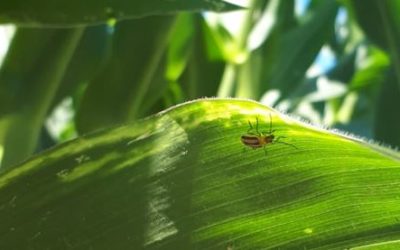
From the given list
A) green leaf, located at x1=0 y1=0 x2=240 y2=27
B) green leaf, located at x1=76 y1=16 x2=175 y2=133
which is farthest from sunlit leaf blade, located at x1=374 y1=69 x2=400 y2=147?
green leaf, located at x1=0 y1=0 x2=240 y2=27

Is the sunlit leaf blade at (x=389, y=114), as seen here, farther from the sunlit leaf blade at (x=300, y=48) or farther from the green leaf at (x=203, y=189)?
the green leaf at (x=203, y=189)

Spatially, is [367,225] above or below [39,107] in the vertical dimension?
below

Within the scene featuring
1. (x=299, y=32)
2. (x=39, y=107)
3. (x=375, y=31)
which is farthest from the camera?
(x=299, y=32)

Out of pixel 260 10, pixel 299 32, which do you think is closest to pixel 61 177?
pixel 260 10

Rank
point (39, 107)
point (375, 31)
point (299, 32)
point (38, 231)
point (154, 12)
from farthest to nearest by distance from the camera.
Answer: point (299, 32)
point (375, 31)
point (39, 107)
point (154, 12)
point (38, 231)

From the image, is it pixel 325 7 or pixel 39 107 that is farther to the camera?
pixel 325 7

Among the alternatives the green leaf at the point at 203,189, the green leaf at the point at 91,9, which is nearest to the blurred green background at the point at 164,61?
the green leaf at the point at 91,9

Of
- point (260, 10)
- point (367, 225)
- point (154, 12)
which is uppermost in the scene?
point (260, 10)

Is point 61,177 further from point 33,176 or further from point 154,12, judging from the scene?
point 154,12
